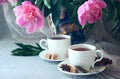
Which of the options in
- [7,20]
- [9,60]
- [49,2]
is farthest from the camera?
[7,20]

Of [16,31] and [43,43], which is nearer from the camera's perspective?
[43,43]

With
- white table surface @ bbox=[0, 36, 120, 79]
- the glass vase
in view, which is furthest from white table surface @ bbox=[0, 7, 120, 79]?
the glass vase

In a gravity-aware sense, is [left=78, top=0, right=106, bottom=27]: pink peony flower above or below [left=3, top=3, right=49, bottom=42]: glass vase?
above

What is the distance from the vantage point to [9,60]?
919 millimetres

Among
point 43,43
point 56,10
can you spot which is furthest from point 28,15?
point 43,43

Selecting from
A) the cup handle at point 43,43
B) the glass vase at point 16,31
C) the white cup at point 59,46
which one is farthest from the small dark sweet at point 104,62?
the glass vase at point 16,31

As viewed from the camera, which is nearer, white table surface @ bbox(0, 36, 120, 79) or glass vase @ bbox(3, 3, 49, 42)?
white table surface @ bbox(0, 36, 120, 79)

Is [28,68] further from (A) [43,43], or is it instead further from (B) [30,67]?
(A) [43,43]

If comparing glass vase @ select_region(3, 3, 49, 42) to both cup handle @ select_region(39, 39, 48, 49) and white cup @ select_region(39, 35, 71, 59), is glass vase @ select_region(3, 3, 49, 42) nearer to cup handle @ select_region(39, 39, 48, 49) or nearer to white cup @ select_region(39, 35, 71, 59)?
cup handle @ select_region(39, 39, 48, 49)

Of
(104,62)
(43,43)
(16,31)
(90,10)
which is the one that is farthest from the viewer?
(16,31)

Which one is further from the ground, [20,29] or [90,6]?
[90,6]

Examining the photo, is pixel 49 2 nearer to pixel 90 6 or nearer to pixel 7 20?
pixel 90 6

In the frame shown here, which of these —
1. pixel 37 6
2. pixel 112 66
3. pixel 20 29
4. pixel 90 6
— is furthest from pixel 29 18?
pixel 20 29

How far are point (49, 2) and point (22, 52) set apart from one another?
0.25 m
